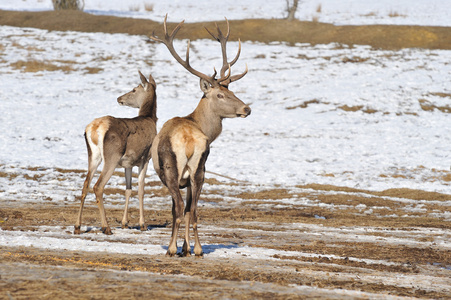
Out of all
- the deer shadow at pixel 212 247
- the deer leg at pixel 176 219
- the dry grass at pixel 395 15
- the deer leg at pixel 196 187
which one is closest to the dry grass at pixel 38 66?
the deer shadow at pixel 212 247

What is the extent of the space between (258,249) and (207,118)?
7.11 ft

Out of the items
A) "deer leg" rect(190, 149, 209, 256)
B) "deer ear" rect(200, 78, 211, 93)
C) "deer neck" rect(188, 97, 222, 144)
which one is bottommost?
"deer leg" rect(190, 149, 209, 256)

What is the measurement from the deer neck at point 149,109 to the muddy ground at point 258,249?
7.50ft

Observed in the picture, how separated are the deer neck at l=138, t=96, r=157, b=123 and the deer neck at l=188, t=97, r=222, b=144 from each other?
132 inches

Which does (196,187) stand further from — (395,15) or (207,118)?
(395,15)

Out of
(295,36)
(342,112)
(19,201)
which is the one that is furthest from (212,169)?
(295,36)

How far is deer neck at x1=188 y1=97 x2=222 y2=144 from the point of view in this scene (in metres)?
9.29

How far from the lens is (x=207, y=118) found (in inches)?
369

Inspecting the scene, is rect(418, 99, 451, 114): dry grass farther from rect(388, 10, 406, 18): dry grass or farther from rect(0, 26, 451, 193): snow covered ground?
rect(388, 10, 406, 18): dry grass

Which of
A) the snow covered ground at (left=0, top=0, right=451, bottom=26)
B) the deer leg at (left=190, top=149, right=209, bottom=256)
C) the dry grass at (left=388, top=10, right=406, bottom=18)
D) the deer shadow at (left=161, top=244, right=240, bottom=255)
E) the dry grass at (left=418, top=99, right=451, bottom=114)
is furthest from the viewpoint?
the dry grass at (left=388, top=10, right=406, bottom=18)

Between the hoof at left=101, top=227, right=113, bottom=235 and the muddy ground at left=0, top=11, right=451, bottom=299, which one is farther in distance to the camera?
the hoof at left=101, top=227, right=113, bottom=235

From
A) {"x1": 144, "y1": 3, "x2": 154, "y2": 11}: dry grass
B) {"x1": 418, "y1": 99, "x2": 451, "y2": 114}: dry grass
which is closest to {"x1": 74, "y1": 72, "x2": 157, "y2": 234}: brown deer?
{"x1": 418, "y1": 99, "x2": 451, "y2": 114}: dry grass

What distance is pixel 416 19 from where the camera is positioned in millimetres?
46375

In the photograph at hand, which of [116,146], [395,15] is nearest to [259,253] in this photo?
[116,146]
